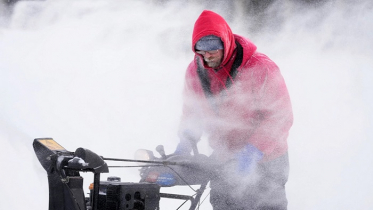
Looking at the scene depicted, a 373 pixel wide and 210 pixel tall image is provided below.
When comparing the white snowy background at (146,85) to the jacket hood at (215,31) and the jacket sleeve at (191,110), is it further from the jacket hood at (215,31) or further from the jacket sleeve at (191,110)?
the jacket hood at (215,31)

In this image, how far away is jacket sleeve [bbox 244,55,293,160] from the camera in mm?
Result: 3031

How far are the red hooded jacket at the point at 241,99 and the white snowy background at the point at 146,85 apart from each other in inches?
45.3

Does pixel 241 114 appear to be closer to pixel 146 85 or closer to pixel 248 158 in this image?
pixel 248 158

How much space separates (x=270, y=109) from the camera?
3055 millimetres

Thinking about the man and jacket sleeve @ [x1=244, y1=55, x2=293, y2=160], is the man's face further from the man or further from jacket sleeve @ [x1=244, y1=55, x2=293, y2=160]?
jacket sleeve @ [x1=244, y1=55, x2=293, y2=160]

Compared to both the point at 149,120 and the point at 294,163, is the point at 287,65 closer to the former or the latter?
the point at 294,163

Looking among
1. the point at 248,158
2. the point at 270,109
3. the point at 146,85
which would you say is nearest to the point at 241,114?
the point at 270,109

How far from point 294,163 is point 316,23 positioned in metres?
2.63

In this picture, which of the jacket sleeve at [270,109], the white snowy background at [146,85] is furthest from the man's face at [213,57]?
the white snowy background at [146,85]

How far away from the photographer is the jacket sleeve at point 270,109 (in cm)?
303

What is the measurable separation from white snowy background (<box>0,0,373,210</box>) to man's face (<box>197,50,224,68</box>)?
142 cm

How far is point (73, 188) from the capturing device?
101 inches

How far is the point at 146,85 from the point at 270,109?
321 cm

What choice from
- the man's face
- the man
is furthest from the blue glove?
the man's face
